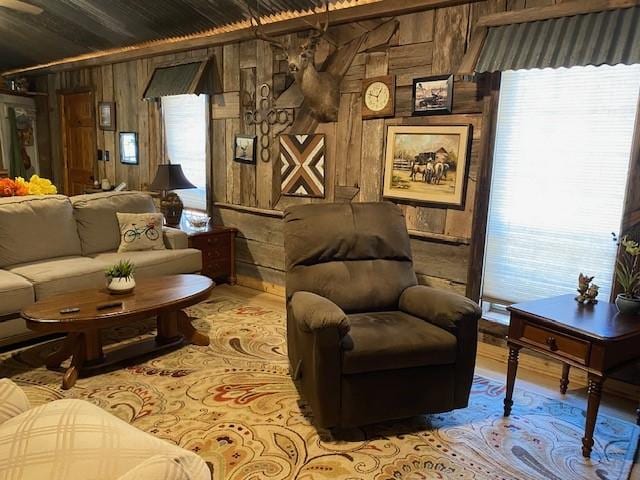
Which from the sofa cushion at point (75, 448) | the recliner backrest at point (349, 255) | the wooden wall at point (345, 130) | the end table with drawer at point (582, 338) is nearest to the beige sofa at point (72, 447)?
the sofa cushion at point (75, 448)

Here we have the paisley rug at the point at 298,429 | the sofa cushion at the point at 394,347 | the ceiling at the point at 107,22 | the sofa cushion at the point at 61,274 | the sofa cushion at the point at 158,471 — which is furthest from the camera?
the ceiling at the point at 107,22

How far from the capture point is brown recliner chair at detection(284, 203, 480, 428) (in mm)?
2297

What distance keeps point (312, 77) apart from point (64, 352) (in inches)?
107

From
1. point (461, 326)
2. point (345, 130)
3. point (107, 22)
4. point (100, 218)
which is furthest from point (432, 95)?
point (107, 22)

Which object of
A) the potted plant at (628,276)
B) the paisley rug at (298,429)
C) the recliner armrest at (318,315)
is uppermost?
the potted plant at (628,276)

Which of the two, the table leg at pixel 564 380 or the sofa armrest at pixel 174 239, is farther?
the sofa armrest at pixel 174 239

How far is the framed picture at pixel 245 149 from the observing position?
15.5ft

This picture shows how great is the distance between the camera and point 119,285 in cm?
309

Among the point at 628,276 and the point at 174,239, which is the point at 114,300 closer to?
the point at 174,239

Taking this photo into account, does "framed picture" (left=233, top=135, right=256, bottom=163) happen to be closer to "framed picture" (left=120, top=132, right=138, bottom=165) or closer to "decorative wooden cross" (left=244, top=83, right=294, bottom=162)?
"decorative wooden cross" (left=244, top=83, right=294, bottom=162)

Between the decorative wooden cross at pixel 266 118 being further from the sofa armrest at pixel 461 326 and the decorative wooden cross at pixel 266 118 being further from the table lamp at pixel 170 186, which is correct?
the sofa armrest at pixel 461 326

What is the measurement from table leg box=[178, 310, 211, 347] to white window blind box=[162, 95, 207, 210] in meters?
2.15

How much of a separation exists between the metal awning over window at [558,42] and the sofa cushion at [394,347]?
167 centimetres

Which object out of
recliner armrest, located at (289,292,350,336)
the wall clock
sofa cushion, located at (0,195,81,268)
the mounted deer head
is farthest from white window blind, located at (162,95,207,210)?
recliner armrest, located at (289,292,350,336)
